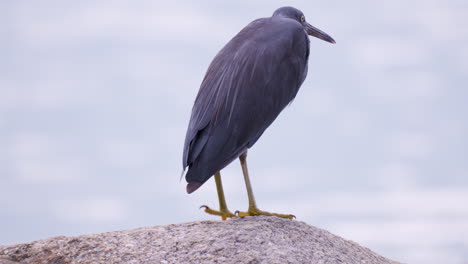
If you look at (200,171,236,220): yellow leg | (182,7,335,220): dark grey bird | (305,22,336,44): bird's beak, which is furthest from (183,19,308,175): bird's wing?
(305,22,336,44): bird's beak

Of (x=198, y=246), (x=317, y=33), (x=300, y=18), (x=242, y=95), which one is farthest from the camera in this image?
(x=317, y=33)

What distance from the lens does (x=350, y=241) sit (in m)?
7.11

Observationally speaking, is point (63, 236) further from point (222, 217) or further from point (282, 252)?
point (282, 252)

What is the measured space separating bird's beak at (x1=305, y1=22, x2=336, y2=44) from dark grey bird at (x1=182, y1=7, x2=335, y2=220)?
133cm

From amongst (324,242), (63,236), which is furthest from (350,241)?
(63,236)

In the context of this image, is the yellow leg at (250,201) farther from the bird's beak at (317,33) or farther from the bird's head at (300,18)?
the bird's beak at (317,33)

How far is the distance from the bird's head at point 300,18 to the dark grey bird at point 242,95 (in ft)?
2.16

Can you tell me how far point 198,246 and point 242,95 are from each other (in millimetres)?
1609

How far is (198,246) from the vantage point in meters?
5.82

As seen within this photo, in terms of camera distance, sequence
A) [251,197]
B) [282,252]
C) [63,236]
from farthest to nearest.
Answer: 1. [251,197]
2. [63,236]
3. [282,252]

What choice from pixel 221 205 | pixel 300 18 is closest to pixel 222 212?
pixel 221 205

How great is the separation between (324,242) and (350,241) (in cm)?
82

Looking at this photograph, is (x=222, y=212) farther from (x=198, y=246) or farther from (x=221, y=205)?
(x=198, y=246)

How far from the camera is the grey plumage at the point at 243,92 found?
6281mm
